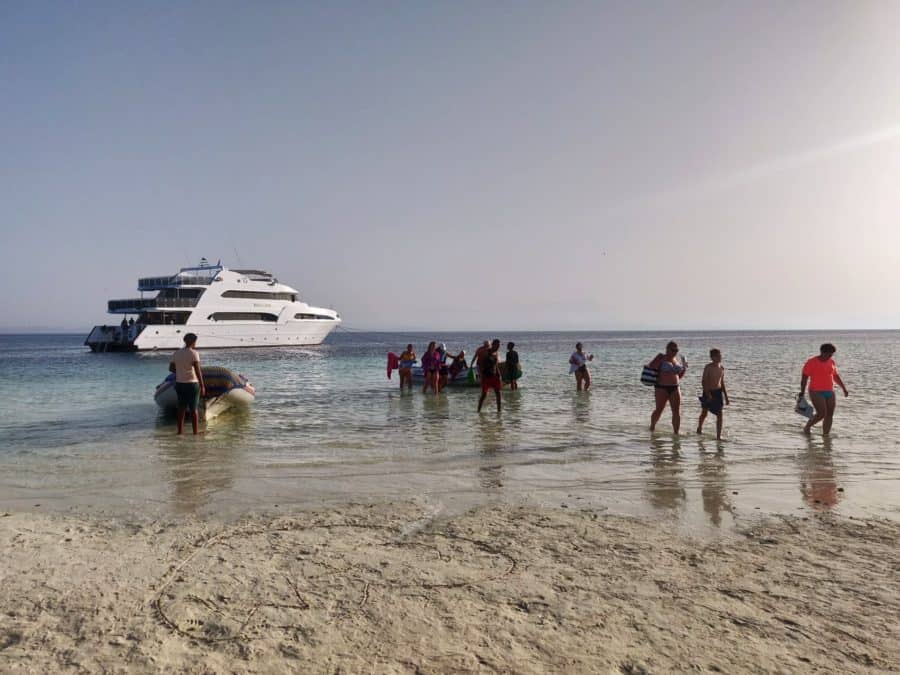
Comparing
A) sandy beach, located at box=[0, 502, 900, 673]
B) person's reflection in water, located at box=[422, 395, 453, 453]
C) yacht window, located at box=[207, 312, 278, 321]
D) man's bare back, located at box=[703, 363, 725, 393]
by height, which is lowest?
person's reflection in water, located at box=[422, 395, 453, 453]

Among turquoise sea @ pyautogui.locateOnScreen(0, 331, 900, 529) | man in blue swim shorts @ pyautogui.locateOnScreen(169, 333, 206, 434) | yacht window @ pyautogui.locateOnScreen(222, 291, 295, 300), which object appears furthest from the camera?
yacht window @ pyautogui.locateOnScreen(222, 291, 295, 300)

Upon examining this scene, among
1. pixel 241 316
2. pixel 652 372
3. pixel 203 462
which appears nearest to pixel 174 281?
pixel 241 316

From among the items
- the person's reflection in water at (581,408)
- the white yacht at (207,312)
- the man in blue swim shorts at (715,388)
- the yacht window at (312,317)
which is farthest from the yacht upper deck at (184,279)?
the man in blue swim shorts at (715,388)

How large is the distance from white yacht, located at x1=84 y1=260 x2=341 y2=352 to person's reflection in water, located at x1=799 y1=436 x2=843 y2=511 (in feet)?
154

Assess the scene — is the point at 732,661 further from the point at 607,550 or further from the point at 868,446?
the point at 868,446

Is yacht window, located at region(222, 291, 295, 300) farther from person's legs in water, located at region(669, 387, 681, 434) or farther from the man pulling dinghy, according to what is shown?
person's legs in water, located at region(669, 387, 681, 434)

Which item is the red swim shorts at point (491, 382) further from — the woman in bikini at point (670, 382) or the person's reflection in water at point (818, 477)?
the person's reflection in water at point (818, 477)

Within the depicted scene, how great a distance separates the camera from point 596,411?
1295 centimetres

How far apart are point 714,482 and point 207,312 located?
4770 centimetres

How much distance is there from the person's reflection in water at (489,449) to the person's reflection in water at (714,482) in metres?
2.20

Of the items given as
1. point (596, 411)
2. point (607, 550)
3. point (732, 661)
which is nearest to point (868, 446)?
point (596, 411)

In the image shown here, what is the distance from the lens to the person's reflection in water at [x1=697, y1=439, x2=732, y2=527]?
→ 17.8ft

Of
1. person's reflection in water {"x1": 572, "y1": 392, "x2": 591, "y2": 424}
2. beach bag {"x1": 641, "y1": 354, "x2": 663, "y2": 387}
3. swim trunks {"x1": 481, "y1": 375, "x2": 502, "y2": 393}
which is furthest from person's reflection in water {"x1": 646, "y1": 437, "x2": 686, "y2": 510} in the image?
swim trunks {"x1": 481, "y1": 375, "x2": 502, "y2": 393}

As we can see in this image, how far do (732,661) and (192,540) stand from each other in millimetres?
3945
